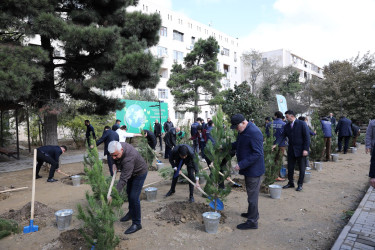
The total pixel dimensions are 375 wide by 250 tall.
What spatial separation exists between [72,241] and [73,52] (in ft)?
19.6

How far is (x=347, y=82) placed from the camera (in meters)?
21.6

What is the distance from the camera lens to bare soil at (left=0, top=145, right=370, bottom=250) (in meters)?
3.47

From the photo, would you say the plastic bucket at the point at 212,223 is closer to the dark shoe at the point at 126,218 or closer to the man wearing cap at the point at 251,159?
the man wearing cap at the point at 251,159

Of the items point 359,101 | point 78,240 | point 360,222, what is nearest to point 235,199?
point 360,222

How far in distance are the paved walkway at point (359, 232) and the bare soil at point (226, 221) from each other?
17 centimetres

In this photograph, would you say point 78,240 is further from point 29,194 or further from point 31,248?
point 29,194

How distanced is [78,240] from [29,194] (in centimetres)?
345

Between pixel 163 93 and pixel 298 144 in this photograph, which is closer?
pixel 298 144

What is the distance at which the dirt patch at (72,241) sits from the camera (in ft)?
11.1

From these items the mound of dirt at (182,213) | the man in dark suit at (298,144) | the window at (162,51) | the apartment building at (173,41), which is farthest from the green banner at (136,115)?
the window at (162,51)

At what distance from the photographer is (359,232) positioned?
11.5 ft

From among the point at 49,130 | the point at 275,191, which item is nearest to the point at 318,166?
the point at 275,191

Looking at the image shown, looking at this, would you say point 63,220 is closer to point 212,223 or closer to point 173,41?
point 212,223

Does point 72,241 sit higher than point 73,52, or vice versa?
point 73,52
